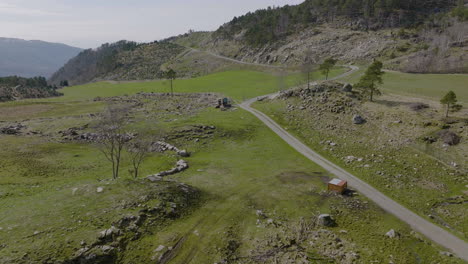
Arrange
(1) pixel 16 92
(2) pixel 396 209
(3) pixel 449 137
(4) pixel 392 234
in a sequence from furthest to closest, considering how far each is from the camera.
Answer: (1) pixel 16 92 < (3) pixel 449 137 < (2) pixel 396 209 < (4) pixel 392 234

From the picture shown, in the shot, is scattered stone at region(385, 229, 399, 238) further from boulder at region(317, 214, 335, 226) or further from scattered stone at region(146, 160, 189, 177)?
scattered stone at region(146, 160, 189, 177)

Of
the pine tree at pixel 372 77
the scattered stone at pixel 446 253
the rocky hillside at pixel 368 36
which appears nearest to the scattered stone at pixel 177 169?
the scattered stone at pixel 446 253

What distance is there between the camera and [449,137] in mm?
43406

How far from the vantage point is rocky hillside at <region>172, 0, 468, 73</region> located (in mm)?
106750

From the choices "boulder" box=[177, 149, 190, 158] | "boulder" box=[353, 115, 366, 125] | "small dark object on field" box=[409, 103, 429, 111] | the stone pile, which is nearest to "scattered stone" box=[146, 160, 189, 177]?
the stone pile

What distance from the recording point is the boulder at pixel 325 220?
26859mm

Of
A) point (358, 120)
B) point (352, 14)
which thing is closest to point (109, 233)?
point (358, 120)

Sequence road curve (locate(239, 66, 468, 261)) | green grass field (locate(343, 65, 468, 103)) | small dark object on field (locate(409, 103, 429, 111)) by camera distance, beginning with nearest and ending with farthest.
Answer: road curve (locate(239, 66, 468, 261)), small dark object on field (locate(409, 103, 429, 111)), green grass field (locate(343, 65, 468, 103))

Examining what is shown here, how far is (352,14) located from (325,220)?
180 metres

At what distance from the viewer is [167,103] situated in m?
94.7

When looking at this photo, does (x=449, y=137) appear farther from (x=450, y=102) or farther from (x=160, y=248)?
(x=160, y=248)

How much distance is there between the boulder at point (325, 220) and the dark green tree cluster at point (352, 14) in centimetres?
16115

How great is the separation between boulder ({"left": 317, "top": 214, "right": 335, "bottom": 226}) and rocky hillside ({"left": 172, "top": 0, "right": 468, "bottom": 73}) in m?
94.2

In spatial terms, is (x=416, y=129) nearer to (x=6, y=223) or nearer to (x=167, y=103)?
(x=6, y=223)
